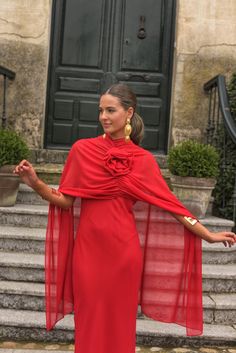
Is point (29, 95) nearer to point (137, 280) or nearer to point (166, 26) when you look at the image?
point (166, 26)

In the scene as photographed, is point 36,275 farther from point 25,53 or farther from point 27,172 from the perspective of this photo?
point 25,53

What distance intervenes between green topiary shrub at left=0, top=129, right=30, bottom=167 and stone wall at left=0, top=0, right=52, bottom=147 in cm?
136

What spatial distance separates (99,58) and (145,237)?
446 centimetres

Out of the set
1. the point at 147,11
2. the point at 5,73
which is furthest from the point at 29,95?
the point at 147,11

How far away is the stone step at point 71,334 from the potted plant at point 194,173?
1619 millimetres

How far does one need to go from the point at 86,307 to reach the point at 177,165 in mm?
2890

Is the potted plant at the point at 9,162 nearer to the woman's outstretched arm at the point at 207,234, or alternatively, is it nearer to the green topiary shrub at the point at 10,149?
the green topiary shrub at the point at 10,149

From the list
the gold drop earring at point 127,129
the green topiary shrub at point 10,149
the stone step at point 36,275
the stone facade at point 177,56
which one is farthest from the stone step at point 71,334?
the stone facade at point 177,56

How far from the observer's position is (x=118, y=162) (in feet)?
8.52

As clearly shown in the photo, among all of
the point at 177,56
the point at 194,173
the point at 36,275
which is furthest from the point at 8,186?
the point at 177,56

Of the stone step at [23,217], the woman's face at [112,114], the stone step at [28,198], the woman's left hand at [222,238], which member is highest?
the woman's face at [112,114]

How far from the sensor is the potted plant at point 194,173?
5.22m

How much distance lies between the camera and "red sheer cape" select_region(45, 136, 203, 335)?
8.60 ft

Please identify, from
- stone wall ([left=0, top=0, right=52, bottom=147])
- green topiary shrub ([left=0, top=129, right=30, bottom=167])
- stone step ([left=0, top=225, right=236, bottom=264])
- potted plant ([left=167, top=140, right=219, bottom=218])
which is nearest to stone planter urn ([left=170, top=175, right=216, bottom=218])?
potted plant ([left=167, top=140, right=219, bottom=218])
